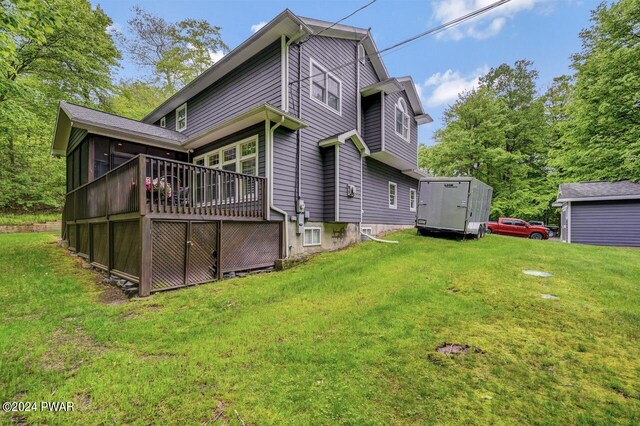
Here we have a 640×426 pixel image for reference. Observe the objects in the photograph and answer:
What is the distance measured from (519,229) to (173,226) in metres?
21.1

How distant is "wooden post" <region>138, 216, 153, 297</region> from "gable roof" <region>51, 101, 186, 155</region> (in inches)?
202

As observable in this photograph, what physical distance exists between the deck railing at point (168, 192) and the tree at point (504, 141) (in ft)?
68.3

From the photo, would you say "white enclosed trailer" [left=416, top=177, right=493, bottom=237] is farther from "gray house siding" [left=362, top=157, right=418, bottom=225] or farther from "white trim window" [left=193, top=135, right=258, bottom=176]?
"white trim window" [left=193, top=135, right=258, bottom=176]

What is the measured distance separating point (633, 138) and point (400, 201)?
818 cm

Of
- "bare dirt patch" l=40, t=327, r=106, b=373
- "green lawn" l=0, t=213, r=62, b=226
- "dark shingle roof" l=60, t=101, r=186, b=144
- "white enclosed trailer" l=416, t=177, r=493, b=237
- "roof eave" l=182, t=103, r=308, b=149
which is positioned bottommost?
"bare dirt patch" l=40, t=327, r=106, b=373

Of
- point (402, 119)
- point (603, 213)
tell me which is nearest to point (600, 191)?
point (603, 213)

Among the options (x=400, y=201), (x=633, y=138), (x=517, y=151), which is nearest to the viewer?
(x=633, y=138)

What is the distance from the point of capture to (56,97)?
14.3 metres

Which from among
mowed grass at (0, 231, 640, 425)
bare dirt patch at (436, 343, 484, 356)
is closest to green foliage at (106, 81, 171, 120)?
mowed grass at (0, 231, 640, 425)

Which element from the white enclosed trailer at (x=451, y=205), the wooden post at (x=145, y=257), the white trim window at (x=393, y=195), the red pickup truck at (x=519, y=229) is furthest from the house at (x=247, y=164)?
the red pickup truck at (x=519, y=229)

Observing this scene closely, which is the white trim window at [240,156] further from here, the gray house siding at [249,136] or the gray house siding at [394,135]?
the gray house siding at [394,135]

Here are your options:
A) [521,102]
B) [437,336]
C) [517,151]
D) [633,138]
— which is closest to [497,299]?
[437,336]

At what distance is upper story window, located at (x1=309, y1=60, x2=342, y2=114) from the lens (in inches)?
354

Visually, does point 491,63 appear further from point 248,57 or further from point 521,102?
point 248,57
